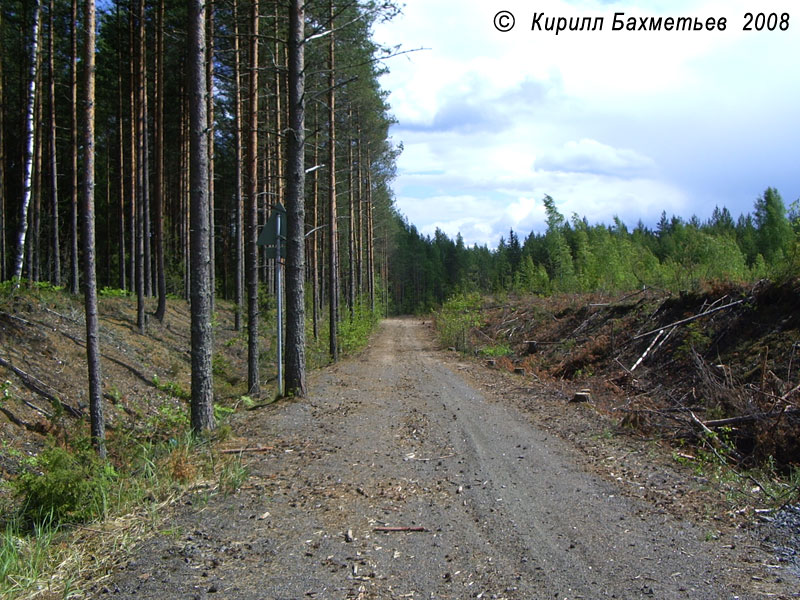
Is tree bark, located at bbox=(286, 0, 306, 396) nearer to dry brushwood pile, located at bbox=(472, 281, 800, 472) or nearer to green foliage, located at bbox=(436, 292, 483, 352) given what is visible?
dry brushwood pile, located at bbox=(472, 281, 800, 472)

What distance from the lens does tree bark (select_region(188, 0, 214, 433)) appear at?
303 inches

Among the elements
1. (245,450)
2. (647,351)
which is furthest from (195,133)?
(647,351)

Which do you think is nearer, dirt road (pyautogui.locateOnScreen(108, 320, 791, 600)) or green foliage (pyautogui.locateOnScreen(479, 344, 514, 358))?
dirt road (pyautogui.locateOnScreen(108, 320, 791, 600))

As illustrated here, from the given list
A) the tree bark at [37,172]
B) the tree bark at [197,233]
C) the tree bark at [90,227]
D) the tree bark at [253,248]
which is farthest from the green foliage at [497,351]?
the tree bark at [37,172]

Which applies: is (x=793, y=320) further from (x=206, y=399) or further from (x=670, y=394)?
(x=206, y=399)

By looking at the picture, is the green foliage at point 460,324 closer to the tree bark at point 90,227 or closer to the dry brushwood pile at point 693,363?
the dry brushwood pile at point 693,363

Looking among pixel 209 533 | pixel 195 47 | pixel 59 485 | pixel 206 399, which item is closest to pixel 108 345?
pixel 206 399

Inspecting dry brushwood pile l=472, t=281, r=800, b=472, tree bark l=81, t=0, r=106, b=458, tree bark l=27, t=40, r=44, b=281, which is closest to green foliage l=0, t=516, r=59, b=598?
tree bark l=81, t=0, r=106, b=458

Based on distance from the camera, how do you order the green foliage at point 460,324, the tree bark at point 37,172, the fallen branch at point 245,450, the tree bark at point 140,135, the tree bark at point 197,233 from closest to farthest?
the fallen branch at point 245,450 < the tree bark at point 197,233 < the tree bark at point 140,135 < the tree bark at point 37,172 < the green foliage at point 460,324

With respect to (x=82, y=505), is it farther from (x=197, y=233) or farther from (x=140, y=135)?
(x=140, y=135)

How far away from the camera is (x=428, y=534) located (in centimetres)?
447

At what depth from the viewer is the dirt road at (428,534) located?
3629mm

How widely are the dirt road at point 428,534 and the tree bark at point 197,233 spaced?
94 cm

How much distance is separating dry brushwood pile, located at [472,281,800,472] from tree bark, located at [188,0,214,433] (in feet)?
19.2
